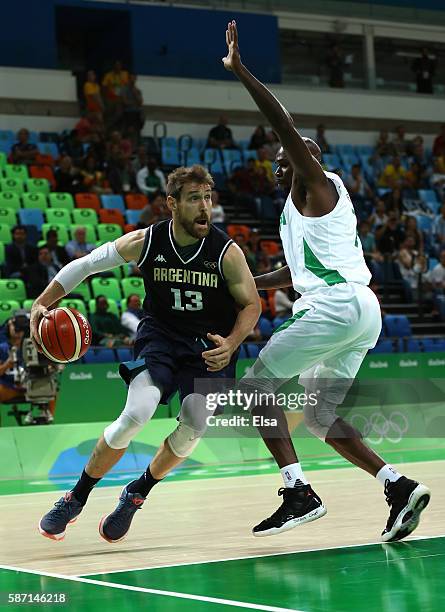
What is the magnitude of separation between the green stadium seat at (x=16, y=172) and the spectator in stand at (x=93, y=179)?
1.09m

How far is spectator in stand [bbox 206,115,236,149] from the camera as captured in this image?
23.8 m

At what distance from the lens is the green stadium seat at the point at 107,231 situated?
61.1ft

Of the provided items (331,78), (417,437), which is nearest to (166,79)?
(331,78)

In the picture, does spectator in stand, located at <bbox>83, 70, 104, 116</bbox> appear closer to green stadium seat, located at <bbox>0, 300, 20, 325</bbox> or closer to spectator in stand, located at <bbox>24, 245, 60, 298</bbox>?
spectator in stand, located at <bbox>24, 245, 60, 298</bbox>

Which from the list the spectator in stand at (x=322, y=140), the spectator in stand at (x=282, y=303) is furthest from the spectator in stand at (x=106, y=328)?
the spectator in stand at (x=322, y=140)

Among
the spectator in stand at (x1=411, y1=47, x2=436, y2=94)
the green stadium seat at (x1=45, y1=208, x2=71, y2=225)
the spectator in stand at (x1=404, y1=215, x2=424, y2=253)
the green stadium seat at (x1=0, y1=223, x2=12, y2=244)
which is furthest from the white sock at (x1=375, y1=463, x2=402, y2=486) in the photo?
the spectator in stand at (x1=411, y1=47, x2=436, y2=94)

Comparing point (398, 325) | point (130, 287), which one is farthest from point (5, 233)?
point (398, 325)

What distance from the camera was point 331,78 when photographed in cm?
2825

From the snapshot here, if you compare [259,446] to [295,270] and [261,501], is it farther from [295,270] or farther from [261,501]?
[295,270]

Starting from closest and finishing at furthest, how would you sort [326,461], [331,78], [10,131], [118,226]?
1. [326,461]
2. [118,226]
3. [10,131]
4. [331,78]

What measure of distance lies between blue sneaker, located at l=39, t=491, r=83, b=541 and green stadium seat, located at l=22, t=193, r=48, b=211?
43.8ft

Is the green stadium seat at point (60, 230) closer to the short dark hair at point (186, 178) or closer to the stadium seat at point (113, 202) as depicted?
the stadium seat at point (113, 202)

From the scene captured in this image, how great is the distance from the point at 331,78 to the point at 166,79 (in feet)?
16.3

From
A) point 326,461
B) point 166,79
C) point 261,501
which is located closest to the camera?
point 261,501
